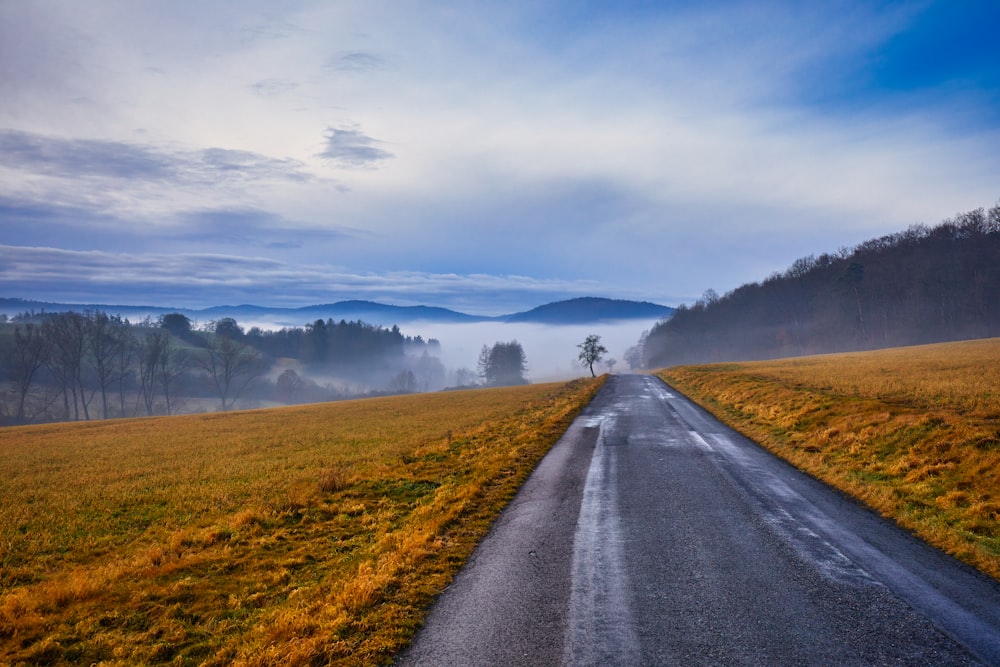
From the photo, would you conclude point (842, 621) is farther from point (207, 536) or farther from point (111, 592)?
point (207, 536)

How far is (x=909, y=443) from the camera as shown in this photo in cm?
1372

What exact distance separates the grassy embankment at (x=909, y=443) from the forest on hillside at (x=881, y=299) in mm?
80308

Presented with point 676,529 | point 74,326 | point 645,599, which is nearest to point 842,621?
point 645,599

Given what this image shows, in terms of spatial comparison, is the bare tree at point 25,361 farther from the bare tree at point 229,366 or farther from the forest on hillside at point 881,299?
the forest on hillside at point 881,299

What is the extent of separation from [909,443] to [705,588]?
11140 mm

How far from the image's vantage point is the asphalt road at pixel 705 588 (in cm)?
521

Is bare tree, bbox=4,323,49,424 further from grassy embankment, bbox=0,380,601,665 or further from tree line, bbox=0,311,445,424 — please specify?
grassy embankment, bbox=0,380,601,665

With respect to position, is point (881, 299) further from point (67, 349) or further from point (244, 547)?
point (67, 349)

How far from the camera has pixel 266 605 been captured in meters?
7.38

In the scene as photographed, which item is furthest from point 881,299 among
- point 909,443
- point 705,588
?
point 705,588

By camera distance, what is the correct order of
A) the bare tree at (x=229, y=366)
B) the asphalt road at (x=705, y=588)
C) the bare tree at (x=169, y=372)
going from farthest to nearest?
1. the bare tree at (x=229, y=366)
2. the bare tree at (x=169, y=372)
3. the asphalt road at (x=705, y=588)

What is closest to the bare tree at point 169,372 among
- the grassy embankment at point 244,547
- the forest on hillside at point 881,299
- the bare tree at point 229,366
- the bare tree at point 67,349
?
the bare tree at point 229,366

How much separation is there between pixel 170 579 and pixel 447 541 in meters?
4.84

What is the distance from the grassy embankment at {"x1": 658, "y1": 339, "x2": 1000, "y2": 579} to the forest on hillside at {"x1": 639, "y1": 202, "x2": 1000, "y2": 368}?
80.3 metres
